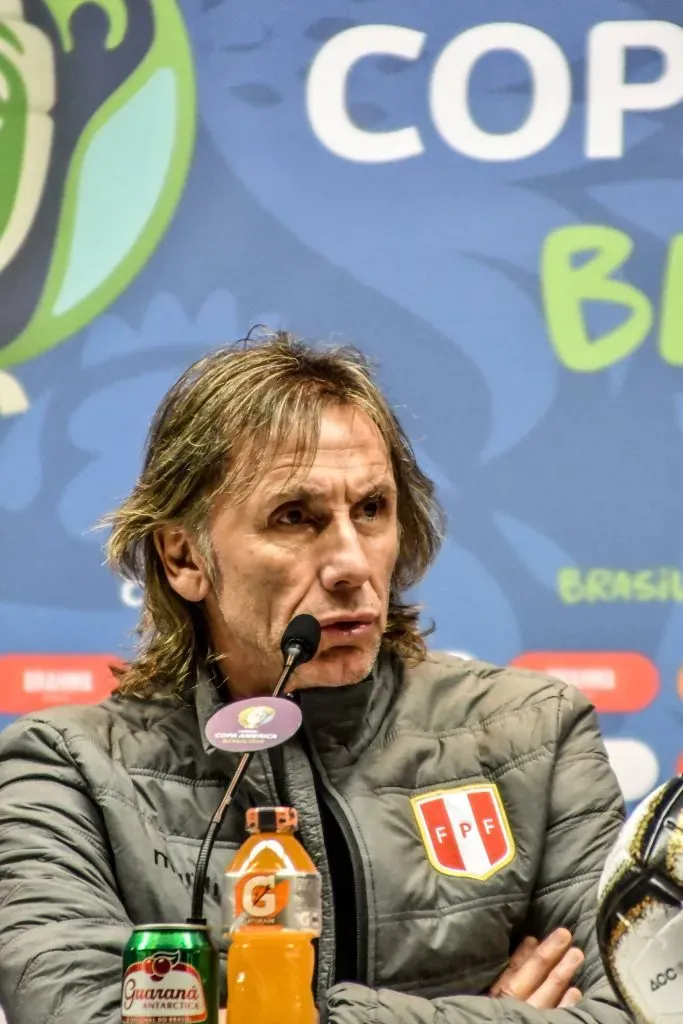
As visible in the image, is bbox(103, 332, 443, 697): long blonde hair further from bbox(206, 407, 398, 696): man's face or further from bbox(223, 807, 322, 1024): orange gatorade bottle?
bbox(223, 807, 322, 1024): orange gatorade bottle

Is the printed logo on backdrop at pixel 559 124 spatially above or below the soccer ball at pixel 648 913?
above

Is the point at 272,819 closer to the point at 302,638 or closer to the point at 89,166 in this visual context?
→ the point at 302,638

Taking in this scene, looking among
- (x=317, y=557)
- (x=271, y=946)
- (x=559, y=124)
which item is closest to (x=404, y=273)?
(x=559, y=124)

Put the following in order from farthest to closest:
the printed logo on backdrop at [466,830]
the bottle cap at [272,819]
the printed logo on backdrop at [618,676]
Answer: the printed logo on backdrop at [618,676] < the printed logo on backdrop at [466,830] < the bottle cap at [272,819]

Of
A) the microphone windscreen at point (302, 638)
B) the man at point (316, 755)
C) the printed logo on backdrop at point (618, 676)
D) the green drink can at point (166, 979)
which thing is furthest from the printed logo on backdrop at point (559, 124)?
the green drink can at point (166, 979)

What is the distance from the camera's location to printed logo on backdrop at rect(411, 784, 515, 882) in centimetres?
214

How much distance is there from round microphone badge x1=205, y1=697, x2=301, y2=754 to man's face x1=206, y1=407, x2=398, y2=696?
0.55 meters

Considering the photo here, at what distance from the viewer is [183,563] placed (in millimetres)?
2377

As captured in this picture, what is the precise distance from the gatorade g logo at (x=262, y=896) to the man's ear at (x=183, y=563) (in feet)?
2.76

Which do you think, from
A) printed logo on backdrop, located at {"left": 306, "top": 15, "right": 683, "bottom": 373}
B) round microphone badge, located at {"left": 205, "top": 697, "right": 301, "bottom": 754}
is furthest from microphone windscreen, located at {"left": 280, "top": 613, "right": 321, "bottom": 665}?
printed logo on backdrop, located at {"left": 306, "top": 15, "right": 683, "bottom": 373}

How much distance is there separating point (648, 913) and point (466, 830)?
0.92 m

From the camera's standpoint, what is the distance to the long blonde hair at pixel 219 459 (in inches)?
89.2

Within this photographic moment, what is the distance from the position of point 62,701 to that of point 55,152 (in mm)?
1092

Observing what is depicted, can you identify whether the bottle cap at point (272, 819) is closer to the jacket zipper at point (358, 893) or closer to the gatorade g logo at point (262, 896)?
the gatorade g logo at point (262, 896)
